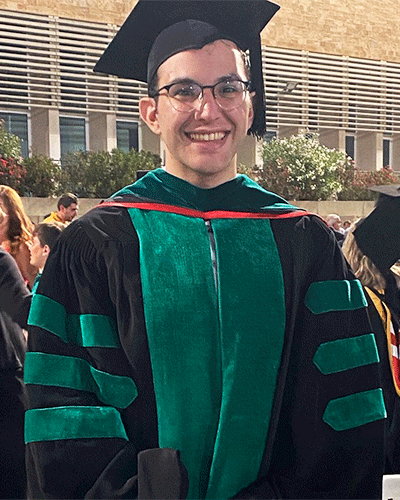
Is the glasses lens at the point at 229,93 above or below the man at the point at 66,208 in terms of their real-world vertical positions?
above

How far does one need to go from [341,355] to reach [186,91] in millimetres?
547

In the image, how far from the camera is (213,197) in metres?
1.32

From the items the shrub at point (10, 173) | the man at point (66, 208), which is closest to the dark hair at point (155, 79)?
the man at point (66, 208)

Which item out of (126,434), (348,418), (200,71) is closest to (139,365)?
(126,434)

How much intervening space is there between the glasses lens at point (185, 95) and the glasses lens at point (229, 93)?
37 mm

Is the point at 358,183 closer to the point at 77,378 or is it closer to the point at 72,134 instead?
the point at 72,134

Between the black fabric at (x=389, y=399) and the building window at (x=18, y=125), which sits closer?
the black fabric at (x=389, y=399)

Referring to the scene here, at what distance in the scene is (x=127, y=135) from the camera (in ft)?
53.6

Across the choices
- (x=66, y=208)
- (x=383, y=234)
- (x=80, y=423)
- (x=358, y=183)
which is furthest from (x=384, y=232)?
(x=358, y=183)

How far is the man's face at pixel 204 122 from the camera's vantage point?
1.27 meters

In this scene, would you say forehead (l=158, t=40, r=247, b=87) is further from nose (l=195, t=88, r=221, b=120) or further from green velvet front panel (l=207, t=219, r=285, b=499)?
green velvet front panel (l=207, t=219, r=285, b=499)


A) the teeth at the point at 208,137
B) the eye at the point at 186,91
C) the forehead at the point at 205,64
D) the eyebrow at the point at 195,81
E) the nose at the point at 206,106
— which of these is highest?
the forehead at the point at 205,64

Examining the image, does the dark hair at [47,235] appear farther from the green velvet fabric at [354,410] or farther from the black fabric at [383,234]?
the green velvet fabric at [354,410]

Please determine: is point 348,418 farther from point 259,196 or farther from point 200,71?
point 200,71
